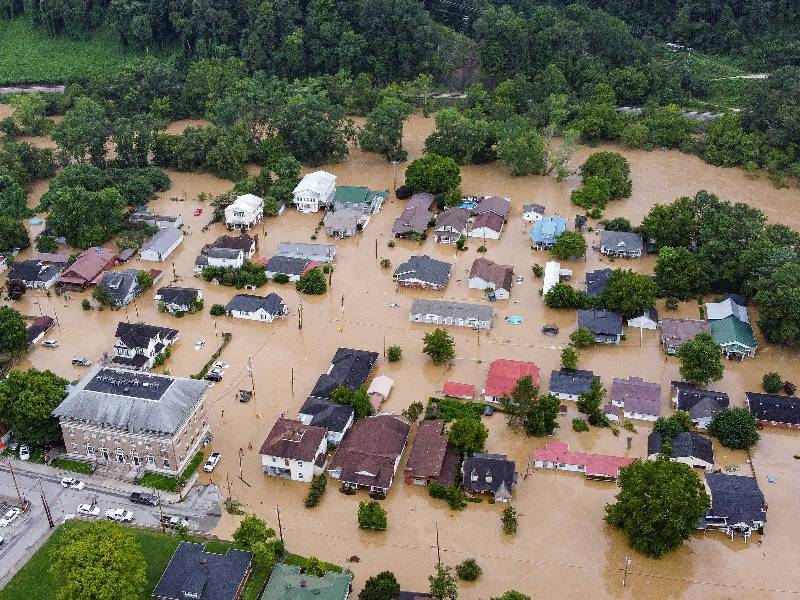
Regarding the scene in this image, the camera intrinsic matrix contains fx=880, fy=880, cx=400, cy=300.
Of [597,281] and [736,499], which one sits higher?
[597,281]

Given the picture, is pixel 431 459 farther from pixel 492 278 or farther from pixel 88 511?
pixel 492 278

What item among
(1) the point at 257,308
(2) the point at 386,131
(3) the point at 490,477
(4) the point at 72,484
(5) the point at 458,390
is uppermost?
(2) the point at 386,131

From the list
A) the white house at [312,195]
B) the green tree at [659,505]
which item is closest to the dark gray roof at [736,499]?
the green tree at [659,505]

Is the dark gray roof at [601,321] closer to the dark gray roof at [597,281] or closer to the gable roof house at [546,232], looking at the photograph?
the dark gray roof at [597,281]

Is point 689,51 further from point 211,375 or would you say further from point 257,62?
point 211,375

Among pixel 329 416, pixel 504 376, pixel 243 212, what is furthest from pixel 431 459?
pixel 243 212

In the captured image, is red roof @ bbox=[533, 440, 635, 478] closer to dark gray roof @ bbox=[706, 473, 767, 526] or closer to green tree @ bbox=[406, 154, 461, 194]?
dark gray roof @ bbox=[706, 473, 767, 526]
